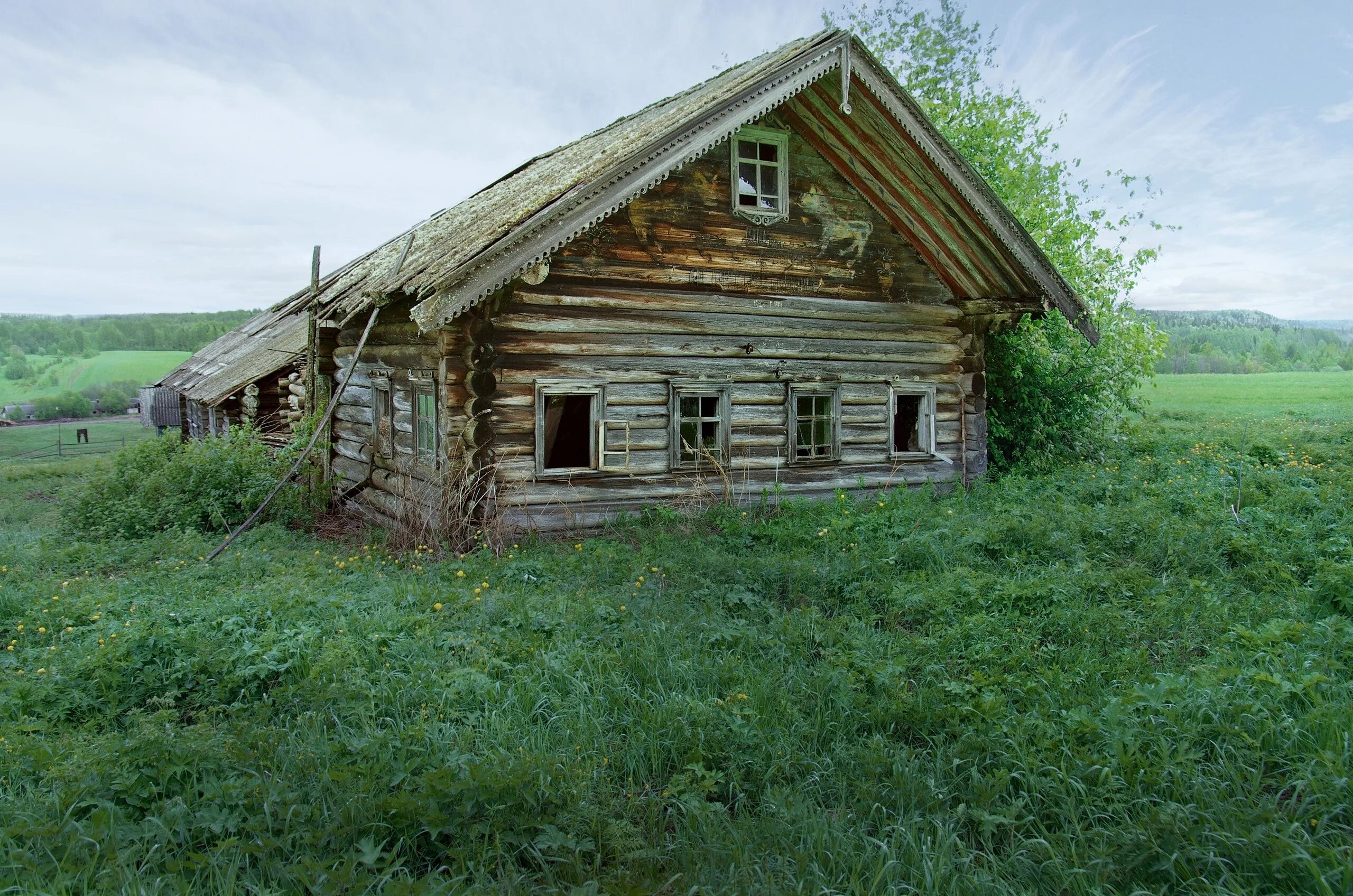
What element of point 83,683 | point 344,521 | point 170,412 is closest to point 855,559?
point 83,683

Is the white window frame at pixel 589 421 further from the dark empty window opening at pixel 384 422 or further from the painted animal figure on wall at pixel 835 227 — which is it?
the painted animal figure on wall at pixel 835 227

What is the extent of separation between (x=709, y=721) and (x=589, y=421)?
5.83 m

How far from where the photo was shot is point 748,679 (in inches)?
183

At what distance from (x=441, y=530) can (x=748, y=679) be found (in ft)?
15.7

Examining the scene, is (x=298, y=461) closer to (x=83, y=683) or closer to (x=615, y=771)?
(x=83, y=683)

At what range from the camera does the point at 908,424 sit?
1237 cm

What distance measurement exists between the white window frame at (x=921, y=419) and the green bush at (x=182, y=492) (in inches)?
321

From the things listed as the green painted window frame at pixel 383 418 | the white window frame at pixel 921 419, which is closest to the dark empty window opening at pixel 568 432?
the green painted window frame at pixel 383 418

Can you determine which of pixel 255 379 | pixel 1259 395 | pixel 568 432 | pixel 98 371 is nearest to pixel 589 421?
pixel 568 432

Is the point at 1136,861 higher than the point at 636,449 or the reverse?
the reverse

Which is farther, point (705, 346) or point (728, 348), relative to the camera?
point (728, 348)

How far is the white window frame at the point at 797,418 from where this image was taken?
34.7 ft

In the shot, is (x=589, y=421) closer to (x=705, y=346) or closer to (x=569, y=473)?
(x=569, y=473)

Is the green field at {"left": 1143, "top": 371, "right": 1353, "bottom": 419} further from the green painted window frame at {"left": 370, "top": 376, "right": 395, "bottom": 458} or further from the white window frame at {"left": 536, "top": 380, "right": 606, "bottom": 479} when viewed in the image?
the green painted window frame at {"left": 370, "top": 376, "right": 395, "bottom": 458}
